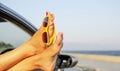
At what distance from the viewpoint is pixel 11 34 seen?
2.96m

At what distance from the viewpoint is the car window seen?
297cm

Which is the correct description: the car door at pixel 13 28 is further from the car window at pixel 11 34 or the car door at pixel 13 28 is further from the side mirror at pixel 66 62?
the side mirror at pixel 66 62

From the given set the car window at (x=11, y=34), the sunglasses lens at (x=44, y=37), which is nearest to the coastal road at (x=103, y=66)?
the car window at (x=11, y=34)

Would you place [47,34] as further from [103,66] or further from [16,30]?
[103,66]

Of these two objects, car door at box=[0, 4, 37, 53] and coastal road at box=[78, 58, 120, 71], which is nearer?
car door at box=[0, 4, 37, 53]

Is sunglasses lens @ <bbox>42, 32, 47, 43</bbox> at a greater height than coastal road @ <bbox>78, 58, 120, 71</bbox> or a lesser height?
greater

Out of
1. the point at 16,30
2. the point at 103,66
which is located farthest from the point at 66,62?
the point at 103,66

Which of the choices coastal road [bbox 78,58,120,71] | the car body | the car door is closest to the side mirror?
the car body

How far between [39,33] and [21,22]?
0.61 m

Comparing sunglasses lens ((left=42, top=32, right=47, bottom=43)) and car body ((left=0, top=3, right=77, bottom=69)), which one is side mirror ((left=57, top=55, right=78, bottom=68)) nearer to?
car body ((left=0, top=3, right=77, bottom=69))

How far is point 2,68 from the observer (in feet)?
7.72

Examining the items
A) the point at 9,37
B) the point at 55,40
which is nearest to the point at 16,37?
the point at 9,37

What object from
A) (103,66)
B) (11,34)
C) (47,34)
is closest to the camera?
(47,34)

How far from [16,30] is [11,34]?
0.20 feet
